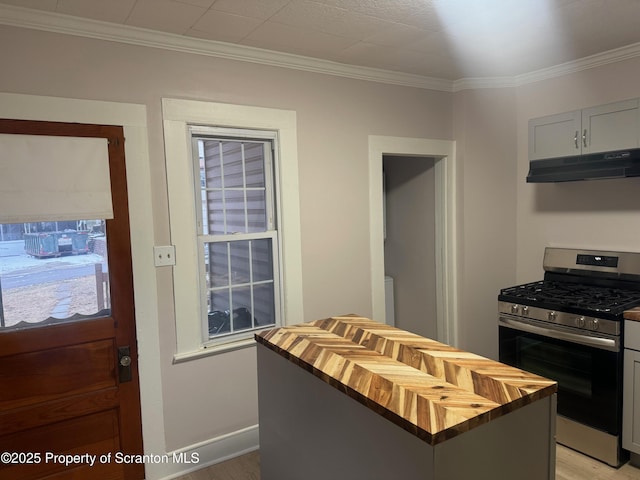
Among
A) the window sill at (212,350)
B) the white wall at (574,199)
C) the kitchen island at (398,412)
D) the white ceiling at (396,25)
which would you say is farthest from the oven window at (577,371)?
the white ceiling at (396,25)

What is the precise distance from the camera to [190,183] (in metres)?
2.61

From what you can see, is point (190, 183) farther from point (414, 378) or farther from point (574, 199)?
point (574, 199)

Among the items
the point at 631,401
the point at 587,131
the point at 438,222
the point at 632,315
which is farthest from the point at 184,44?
the point at 631,401

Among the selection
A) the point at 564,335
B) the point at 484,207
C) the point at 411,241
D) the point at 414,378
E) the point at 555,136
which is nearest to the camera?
the point at 414,378

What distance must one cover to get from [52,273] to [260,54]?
5.64ft

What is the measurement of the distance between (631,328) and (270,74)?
259 cm

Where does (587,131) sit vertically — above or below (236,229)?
above

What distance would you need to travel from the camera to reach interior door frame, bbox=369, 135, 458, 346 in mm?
3342

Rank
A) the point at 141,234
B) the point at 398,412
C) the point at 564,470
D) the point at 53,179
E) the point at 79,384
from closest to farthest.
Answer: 1. the point at 398,412
2. the point at 53,179
3. the point at 79,384
4. the point at 141,234
5. the point at 564,470

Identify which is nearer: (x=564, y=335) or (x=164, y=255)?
(x=164, y=255)

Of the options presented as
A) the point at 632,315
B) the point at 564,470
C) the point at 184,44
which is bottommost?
the point at 564,470

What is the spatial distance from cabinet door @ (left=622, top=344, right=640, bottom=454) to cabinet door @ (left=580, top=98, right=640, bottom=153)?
1280 mm

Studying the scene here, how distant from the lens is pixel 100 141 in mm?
2332

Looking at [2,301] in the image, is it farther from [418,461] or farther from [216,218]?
[418,461]
